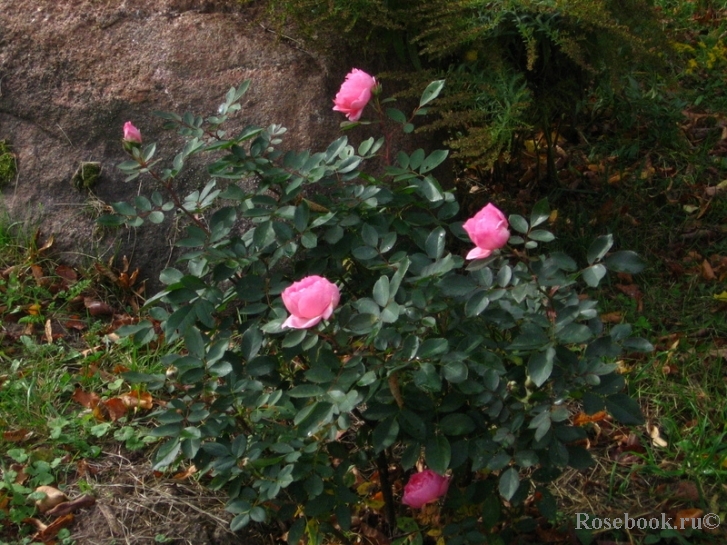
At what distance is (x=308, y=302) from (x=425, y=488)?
1.90 ft

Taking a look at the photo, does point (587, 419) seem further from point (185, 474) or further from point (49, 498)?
point (49, 498)

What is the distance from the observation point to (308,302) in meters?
1.63

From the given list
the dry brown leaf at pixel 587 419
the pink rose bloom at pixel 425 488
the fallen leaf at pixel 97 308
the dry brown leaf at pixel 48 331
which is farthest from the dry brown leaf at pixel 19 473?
the dry brown leaf at pixel 587 419

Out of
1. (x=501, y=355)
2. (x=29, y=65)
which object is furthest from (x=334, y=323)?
(x=29, y=65)

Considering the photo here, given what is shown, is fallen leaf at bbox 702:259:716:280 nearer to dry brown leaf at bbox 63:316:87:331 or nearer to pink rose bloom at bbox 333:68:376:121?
pink rose bloom at bbox 333:68:376:121

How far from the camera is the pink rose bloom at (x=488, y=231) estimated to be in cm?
170

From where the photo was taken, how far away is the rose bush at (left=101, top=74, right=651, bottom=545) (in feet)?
5.64

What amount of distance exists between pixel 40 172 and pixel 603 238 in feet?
8.09

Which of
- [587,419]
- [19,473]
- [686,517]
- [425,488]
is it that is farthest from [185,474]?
[686,517]

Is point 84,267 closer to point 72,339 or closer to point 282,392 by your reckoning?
point 72,339

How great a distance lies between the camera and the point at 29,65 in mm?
3502

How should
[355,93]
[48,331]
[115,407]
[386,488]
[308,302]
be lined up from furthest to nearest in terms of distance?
[48,331] → [115,407] → [386,488] → [355,93] → [308,302]

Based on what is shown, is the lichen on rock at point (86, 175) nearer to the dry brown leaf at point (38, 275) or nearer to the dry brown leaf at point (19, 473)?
the dry brown leaf at point (38, 275)

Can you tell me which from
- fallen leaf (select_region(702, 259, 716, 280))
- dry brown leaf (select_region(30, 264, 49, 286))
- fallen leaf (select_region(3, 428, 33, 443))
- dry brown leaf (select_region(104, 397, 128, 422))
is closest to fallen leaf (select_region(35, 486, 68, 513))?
fallen leaf (select_region(3, 428, 33, 443))
